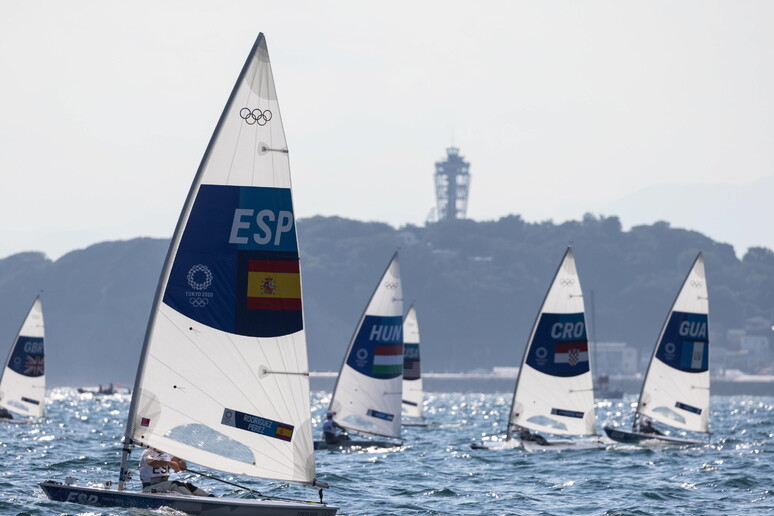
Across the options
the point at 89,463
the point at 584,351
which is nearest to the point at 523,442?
the point at 584,351

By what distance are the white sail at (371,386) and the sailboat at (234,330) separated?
801 inches

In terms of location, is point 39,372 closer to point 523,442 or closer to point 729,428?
point 523,442

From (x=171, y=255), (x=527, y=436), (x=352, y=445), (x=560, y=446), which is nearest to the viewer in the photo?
(x=171, y=255)

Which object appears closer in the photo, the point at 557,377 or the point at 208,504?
the point at 208,504

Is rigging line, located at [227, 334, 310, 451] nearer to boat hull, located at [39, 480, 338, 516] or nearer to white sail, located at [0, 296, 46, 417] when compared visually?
boat hull, located at [39, 480, 338, 516]

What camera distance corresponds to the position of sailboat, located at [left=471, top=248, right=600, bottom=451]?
131ft

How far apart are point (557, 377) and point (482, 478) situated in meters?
9.15

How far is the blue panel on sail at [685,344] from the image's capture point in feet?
146

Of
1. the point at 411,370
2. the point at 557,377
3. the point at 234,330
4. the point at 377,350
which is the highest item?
the point at 234,330

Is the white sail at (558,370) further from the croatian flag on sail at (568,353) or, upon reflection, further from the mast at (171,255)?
the mast at (171,255)

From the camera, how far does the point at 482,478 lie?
1245 inches

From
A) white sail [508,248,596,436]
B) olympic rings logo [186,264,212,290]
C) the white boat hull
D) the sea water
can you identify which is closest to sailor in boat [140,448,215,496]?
the sea water

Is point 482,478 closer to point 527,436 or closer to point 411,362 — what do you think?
point 527,436

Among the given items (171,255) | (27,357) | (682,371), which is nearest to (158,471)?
(171,255)
